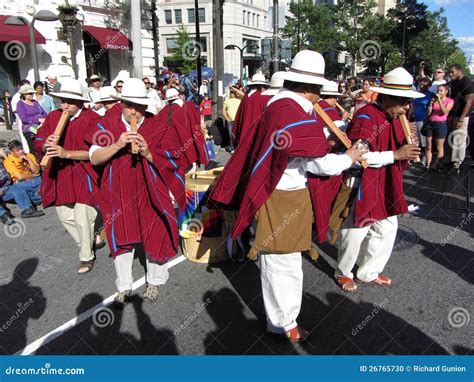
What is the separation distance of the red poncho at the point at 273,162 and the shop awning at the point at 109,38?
17212mm

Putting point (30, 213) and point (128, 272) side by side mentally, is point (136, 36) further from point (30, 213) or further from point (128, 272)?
point (128, 272)

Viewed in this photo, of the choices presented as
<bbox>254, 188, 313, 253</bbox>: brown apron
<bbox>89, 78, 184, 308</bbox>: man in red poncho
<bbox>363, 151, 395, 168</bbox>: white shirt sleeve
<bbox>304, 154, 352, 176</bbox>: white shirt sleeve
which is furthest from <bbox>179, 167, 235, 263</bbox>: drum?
<bbox>304, 154, 352, 176</bbox>: white shirt sleeve

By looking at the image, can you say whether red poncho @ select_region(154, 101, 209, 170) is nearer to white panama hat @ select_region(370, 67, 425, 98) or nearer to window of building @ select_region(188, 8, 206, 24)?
white panama hat @ select_region(370, 67, 425, 98)

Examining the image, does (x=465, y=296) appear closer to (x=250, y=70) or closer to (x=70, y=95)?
(x=70, y=95)

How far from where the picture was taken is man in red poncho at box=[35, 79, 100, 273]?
13.3ft

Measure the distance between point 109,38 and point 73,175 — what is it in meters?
16.5

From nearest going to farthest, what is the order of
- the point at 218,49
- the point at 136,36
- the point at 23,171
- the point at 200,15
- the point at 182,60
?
the point at 23,171
the point at 136,36
the point at 218,49
the point at 182,60
the point at 200,15

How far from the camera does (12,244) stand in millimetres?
5293

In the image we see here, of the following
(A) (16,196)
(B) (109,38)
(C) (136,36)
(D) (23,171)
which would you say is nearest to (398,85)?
(A) (16,196)

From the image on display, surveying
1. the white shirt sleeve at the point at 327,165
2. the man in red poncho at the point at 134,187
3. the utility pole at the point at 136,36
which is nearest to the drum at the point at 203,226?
the man in red poncho at the point at 134,187

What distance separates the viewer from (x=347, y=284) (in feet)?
12.7

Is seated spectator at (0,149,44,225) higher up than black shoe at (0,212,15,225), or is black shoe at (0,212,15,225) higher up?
seated spectator at (0,149,44,225)

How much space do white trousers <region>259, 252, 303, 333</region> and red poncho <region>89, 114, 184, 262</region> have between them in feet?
3.61

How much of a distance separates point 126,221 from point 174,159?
0.69 m
